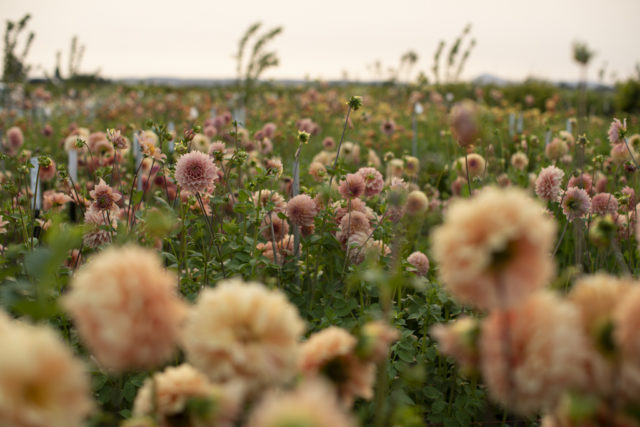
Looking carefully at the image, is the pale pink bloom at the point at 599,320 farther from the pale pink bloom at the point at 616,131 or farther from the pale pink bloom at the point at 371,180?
the pale pink bloom at the point at 616,131

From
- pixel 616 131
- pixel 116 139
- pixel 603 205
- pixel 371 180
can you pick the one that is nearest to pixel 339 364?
pixel 371 180

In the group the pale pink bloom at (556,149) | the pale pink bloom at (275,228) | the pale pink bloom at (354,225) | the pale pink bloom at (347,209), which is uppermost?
the pale pink bloom at (556,149)

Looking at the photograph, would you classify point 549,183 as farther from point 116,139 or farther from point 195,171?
point 116,139

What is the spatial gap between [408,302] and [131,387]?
4.20 ft

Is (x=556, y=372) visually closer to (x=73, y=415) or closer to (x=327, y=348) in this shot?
(x=327, y=348)

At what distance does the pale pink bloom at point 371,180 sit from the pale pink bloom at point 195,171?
708 millimetres

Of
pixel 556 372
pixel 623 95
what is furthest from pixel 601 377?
pixel 623 95

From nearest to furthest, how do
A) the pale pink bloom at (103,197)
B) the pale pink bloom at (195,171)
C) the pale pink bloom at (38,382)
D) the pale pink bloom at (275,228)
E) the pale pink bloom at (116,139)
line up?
the pale pink bloom at (38,382) < the pale pink bloom at (195,171) < the pale pink bloom at (103,197) < the pale pink bloom at (116,139) < the pale pink bloom at (275,228)

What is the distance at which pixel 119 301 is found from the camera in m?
0.67

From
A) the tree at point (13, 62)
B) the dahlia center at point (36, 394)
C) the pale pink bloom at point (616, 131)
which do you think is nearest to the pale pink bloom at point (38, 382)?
the dahlia center at point (36, 394)

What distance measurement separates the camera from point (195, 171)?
2135 mm

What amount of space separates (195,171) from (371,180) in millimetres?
816

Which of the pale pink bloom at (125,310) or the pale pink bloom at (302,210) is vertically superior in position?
the pale pink bloom at (125,310)

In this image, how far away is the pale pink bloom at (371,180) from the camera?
2477 millimetres
